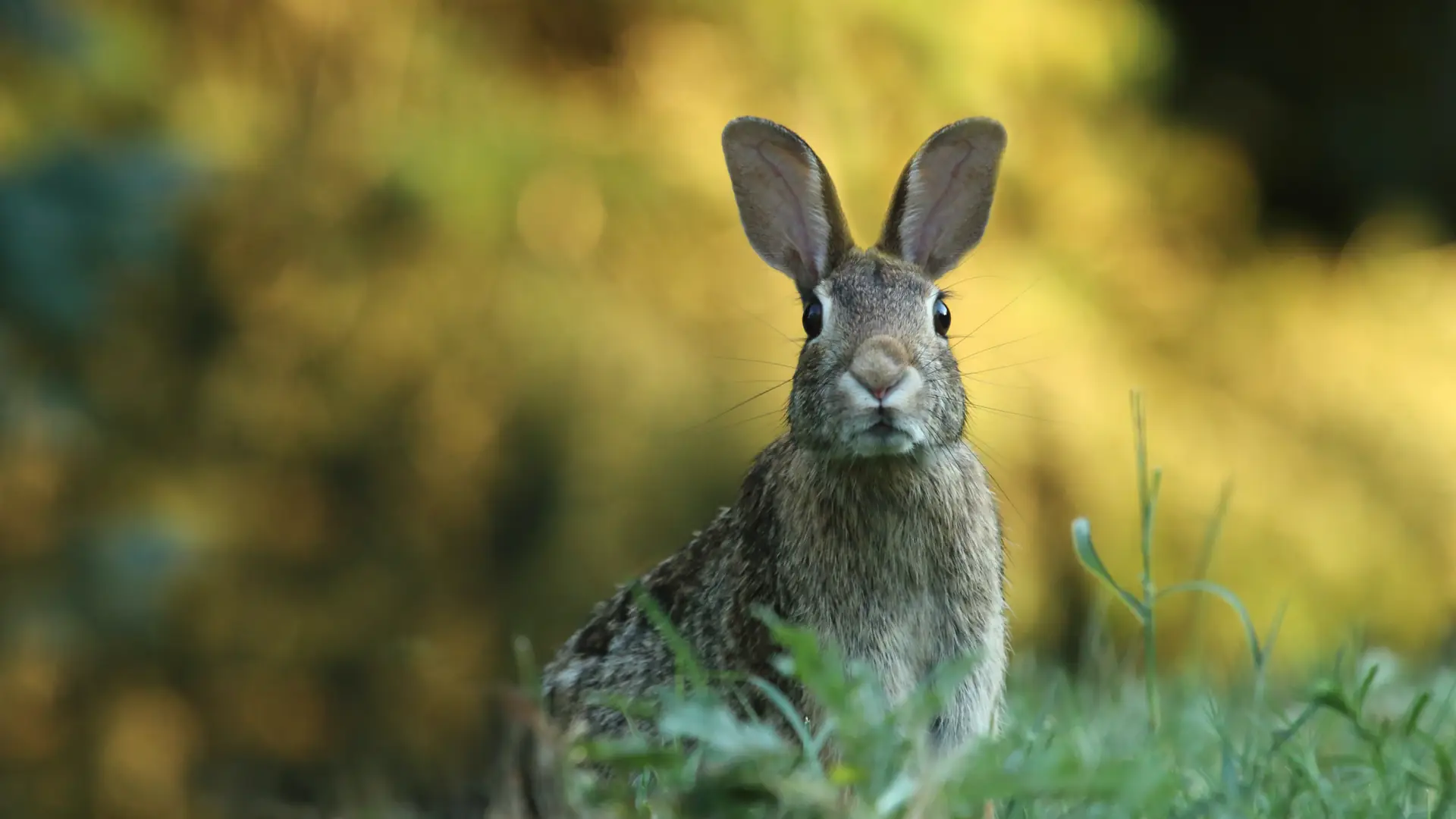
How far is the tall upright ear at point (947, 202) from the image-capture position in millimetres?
2758

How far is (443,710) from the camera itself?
6258 mm

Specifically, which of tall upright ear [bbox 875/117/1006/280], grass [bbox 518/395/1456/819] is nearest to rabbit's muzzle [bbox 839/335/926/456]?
grass [bbox 518/395/1456/819]

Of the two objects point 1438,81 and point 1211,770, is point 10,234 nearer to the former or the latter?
point 1211,770

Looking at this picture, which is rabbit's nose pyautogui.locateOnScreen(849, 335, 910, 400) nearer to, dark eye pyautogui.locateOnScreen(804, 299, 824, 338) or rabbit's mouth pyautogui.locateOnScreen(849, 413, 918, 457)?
rabbit's mouth pyautogui.locateOnScreen(849, 413, 918, 457)

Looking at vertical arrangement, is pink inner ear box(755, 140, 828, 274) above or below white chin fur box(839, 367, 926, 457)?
above

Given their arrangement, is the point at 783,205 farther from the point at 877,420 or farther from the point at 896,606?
the point at 896,606

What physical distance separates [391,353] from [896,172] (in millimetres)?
2216

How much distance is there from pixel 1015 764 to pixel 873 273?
4.02ft

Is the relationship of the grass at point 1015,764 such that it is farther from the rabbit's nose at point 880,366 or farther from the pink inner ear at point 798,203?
the pink inner ear at point 798,203

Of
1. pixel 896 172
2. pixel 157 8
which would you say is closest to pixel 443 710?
pixel 896 172

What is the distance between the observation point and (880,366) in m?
2.40

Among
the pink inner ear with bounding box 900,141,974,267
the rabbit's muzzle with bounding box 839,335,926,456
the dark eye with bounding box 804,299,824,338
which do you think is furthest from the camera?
the pink inner ear with bounding box 900,141,974,267

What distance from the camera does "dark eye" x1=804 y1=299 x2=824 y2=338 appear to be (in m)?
2.66

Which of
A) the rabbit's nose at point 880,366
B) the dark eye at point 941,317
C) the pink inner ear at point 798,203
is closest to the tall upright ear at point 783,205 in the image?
the pink inner ear at point 798,203
